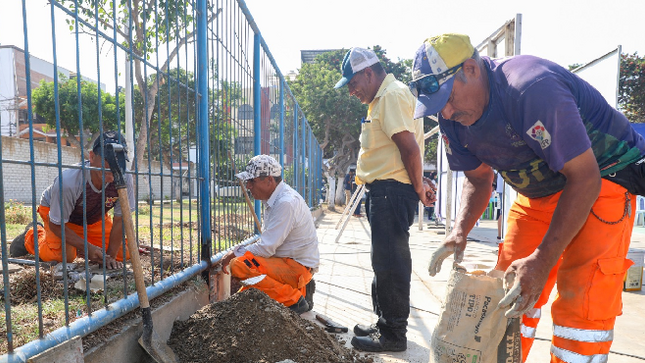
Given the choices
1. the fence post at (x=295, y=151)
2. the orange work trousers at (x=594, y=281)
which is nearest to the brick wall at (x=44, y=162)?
the orange work trousers at (x=594, y=281)

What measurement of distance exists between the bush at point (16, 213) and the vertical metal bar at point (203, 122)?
560 centimetres

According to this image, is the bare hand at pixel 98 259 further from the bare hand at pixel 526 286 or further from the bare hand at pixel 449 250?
the bare hand at pixel 526 286

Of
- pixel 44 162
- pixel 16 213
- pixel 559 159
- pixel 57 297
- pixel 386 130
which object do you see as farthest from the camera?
pixel 16 213

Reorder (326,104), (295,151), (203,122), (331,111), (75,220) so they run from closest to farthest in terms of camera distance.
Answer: (203,122)
(75,220)
(295,151)
(326,104)
(331,111)

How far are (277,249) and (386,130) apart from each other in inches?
48.3

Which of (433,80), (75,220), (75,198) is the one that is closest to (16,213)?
(75,220)

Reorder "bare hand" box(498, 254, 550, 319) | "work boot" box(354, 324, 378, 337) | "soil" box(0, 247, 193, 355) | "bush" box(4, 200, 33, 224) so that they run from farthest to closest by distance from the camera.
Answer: "bush" box(4, 200, 33, 224), "work boot" box(354, 324, 378, 337), "soil" box(0, 247, 193, 355), "bare hand" box(498, 254, 550, 319)

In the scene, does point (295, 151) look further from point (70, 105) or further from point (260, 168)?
point (70, 105)

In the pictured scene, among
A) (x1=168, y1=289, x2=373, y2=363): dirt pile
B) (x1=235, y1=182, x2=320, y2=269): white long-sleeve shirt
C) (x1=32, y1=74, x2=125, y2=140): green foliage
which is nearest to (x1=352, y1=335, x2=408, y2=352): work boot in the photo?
(x1=168, y1=289, x2=373, y2=363): dirt pile

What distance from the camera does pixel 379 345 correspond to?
2705 mm

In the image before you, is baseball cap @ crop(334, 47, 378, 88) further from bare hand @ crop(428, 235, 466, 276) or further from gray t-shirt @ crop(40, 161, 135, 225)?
gray t-shirt @ crop(40, 161, 135, 225)

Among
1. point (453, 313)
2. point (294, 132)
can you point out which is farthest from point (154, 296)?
point (294, 132)

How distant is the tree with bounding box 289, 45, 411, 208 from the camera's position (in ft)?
67.9

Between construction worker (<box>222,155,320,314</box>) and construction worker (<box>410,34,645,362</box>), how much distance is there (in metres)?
1.62
